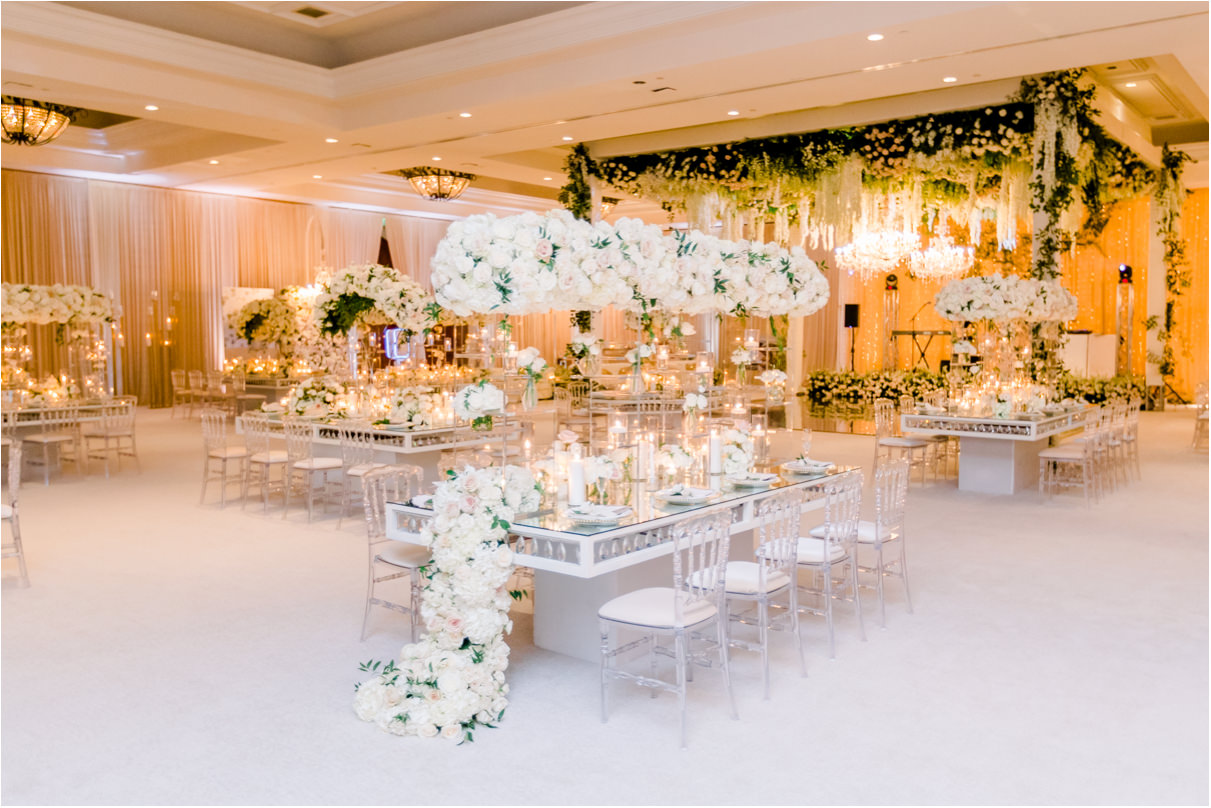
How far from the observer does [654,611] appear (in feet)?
14.4

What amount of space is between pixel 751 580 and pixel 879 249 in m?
13.3

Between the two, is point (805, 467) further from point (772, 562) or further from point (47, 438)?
point (47, 438)

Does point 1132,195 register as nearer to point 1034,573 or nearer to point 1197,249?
point 1197,249

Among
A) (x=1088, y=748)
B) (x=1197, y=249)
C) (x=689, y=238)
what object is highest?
(x=1197, y=249)

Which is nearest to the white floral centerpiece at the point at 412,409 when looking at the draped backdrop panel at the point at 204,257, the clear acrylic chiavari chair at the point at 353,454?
the clear acrylic chiavari chair at the point at 353,454

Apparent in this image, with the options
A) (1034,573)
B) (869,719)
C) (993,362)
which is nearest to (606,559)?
(869,719)

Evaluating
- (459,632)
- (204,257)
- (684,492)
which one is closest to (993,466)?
(684,492)

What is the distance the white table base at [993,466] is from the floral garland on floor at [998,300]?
1291 millimetres

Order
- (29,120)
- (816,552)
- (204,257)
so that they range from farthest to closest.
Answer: (204,257) < (29,120) < (816,552)

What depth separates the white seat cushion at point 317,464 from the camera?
28.9 feet

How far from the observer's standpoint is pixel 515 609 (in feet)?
19.7

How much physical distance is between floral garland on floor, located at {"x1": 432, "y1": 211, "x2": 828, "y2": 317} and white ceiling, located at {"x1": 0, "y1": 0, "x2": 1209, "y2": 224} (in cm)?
370

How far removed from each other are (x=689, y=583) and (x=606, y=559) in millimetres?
371

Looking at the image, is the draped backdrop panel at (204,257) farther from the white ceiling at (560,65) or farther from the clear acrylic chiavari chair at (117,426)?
the clear acrylic chiavari chair at (117,426)
